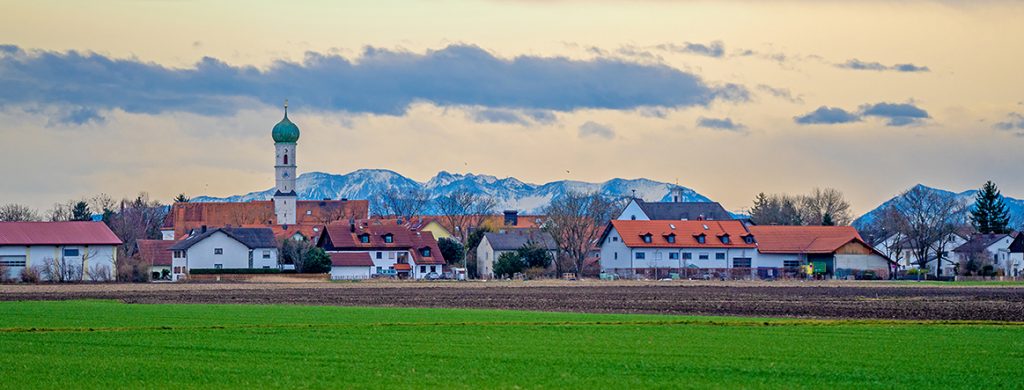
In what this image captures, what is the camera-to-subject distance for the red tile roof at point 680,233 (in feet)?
376

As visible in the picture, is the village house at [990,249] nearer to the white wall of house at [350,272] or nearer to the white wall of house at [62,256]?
the white wall of house at [350,272]

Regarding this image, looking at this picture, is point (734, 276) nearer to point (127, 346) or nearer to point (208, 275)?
point (208, 275)

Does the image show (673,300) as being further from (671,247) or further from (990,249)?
(990,249)

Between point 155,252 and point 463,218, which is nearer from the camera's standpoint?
point 155,252

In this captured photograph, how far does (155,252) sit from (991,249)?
82.4 metres

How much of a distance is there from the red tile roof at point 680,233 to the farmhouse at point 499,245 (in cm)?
1040

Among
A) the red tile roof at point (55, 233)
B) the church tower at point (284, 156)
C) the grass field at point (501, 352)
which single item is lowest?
the grass field at point (501, 352)

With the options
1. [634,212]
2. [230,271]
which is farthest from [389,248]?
[634,212]

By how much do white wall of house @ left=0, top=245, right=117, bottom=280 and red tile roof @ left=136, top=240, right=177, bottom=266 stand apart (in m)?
13.2

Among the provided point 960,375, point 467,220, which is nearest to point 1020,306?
point 960,375

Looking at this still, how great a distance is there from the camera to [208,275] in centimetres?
10662

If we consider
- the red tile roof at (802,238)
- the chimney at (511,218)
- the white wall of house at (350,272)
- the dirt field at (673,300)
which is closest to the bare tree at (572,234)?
the red tile roof at (802,238)

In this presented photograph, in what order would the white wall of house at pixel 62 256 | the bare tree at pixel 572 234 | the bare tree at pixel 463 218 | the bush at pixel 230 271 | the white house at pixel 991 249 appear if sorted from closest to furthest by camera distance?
1. the white wall of house at pixel 62 256
2. the bush at pixel 230 271
3. the bare tree at pixel 572 234
4. the white house at pixel 991 249
5. the bare tree at pixel 463 218

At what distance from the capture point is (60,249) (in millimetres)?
101375
